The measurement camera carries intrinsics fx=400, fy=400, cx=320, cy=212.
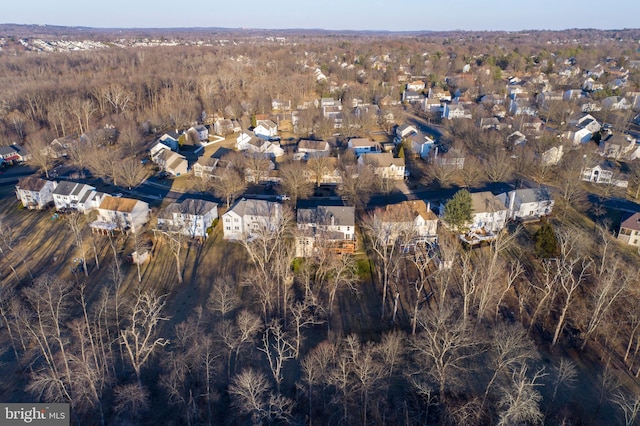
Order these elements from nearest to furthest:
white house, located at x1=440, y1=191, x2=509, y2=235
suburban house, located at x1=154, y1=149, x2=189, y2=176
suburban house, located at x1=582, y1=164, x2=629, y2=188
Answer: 1. white house, located at x1=440, y1=191, x2=509, y2=235
2. suburban house, located at x1=582, y1=164, x2=629, y2=188
3. suburban house, located at x1=154, y1=149, x2=189, y2=176

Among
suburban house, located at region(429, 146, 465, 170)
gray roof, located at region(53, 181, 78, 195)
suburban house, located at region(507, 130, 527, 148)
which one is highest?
suburban house, located at region(507, 130, 527, 148)

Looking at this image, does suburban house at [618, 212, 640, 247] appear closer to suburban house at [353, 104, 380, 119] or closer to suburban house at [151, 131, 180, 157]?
suburban house at [353, 104, 380, 119]

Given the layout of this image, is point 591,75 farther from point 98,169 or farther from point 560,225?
point 98,169

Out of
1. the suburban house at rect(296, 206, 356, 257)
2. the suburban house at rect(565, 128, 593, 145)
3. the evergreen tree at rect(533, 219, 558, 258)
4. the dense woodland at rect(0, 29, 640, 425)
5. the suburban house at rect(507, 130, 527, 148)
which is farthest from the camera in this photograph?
the suburban house at rect(565, 128, 593, 145)

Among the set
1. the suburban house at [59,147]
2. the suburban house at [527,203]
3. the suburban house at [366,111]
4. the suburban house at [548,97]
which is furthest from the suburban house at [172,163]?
the suburban house at [548,97]

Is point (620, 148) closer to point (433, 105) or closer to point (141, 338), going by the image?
point (433, 105)

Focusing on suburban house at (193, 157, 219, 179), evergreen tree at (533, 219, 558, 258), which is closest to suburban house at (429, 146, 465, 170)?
evergreen tree at (533, 219, 558, 258)

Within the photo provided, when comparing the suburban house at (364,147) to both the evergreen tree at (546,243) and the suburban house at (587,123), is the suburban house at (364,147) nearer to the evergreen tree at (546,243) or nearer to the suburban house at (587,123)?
the evergreen tree at (546,243)
